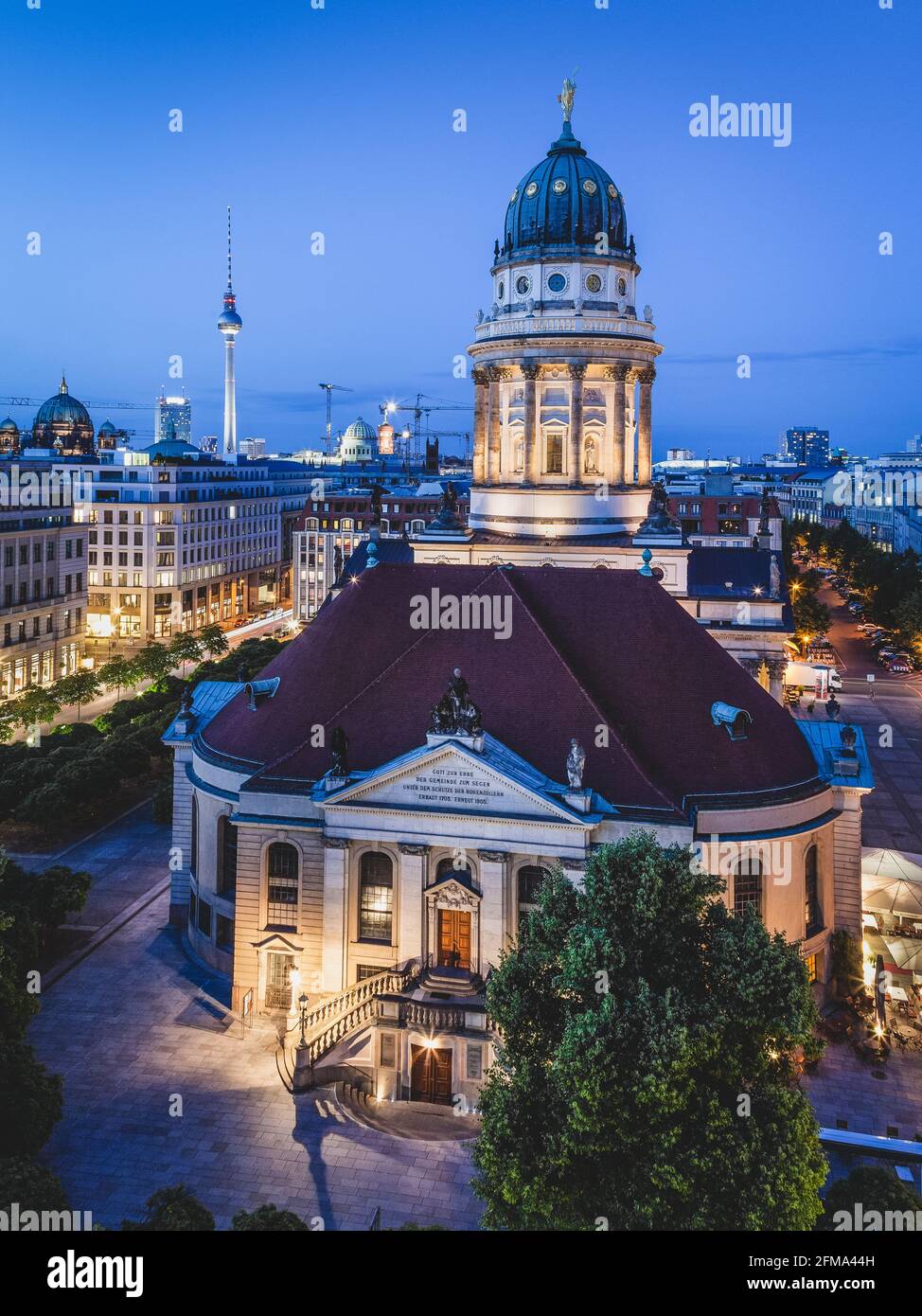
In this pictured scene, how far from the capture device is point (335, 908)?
40.9m

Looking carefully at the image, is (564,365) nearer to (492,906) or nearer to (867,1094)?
(492,906)

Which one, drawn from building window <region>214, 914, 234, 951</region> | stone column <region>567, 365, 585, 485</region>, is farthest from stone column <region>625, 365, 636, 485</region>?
building window <region>214, 914, 234, 951</region>

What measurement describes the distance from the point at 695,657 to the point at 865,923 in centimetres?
1476

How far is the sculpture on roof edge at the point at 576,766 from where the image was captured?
37.4m

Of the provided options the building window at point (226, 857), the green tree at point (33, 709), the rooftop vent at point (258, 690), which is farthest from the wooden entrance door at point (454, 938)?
the green tree at point (33, 709)

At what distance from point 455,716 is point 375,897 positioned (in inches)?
318

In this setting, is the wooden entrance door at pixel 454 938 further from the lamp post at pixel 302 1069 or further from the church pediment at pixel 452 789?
the lamp post at pixel 302 1069

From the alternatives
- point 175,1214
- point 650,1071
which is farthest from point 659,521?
point 175,1214

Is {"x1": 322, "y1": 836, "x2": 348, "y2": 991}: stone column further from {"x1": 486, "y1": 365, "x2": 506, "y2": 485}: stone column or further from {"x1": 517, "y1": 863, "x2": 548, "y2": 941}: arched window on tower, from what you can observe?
{"x1": 486, "y1": 365, "x2": 506, "y2": 485}: stone column

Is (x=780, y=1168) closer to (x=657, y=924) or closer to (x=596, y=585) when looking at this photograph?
(x=657, y=924)

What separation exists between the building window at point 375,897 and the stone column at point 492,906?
392 cm

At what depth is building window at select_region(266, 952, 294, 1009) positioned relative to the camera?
4238 centimetres
